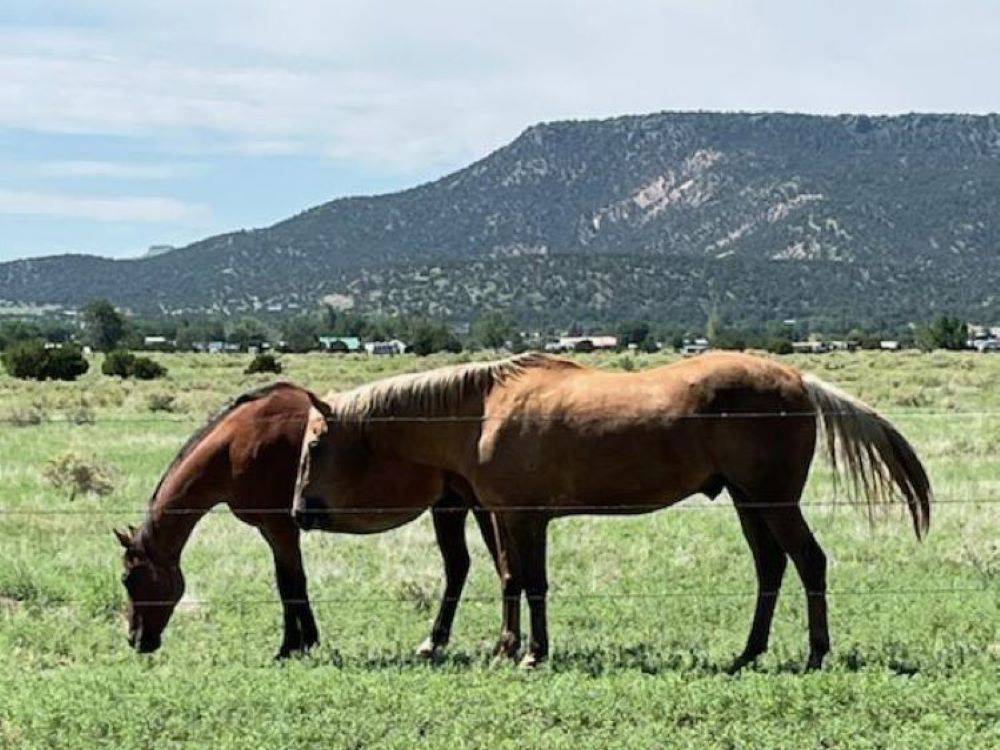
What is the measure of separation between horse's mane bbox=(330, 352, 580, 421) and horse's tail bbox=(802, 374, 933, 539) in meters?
1.66

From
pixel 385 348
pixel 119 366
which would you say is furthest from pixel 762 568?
pixel 385 348

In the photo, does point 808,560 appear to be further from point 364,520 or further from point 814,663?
Answer: point 364,520

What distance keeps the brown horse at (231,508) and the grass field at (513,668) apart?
26 centimetres

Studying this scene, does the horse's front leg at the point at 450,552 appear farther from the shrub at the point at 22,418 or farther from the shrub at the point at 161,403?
the shrub at the point at 161,403

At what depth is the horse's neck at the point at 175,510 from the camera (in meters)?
8.53

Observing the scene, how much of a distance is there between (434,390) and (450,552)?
128 centimetres

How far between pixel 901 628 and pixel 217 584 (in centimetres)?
544

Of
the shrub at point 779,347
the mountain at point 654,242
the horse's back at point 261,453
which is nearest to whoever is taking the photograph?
the horse's back at point 261,453

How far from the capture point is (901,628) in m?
8.63

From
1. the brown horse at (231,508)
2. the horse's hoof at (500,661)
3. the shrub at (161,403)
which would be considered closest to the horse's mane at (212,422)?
the brown horse at (231,508)

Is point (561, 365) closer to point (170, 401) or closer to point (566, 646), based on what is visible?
point (566, 646)

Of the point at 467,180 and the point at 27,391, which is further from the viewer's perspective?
the point at 467,180

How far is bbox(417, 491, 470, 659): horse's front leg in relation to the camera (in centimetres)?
864

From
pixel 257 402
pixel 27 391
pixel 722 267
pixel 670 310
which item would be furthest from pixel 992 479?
pixel 722 267
